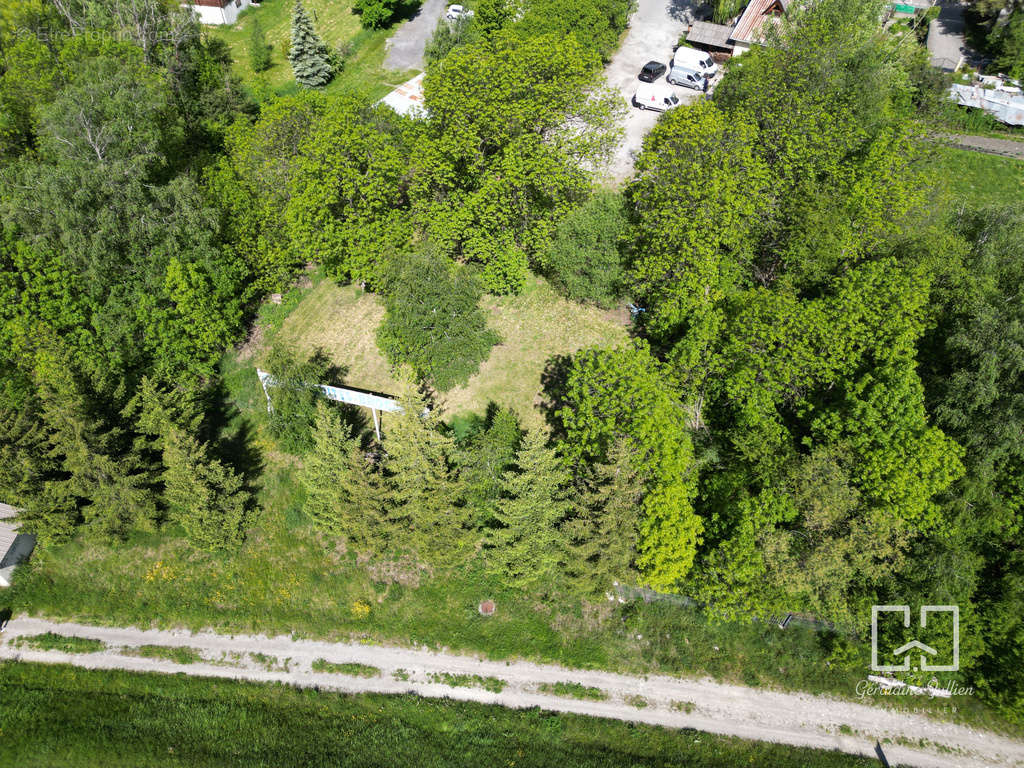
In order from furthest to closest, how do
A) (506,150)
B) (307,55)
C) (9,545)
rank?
(307,55), (506,150), (9,545)

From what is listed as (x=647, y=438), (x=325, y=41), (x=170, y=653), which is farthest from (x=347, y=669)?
(x=325, y=41)

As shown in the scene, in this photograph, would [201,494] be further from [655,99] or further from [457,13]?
[457,13]

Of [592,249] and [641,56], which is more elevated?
[641,56]

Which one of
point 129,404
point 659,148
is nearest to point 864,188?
point 659,148

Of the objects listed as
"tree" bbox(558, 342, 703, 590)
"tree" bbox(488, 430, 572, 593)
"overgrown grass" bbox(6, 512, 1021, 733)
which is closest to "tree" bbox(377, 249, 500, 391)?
"tree" bbox(558, 342, 703, 590)

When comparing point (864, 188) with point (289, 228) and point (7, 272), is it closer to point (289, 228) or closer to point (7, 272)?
point (289, 228)

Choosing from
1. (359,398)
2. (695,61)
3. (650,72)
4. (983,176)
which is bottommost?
(359,398)

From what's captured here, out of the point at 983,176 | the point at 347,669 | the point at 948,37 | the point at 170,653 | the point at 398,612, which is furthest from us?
the point at 948,37

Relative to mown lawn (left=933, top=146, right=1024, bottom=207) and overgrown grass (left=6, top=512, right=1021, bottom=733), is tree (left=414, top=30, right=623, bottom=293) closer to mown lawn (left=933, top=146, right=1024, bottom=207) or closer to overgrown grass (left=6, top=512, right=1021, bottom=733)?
overgrown grass (left=6, top=512, right=1021, bottom=733)

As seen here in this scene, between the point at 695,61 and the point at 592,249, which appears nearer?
the point at 592,249

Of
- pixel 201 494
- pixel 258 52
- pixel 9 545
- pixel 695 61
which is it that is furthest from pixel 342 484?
pixel 258 52
